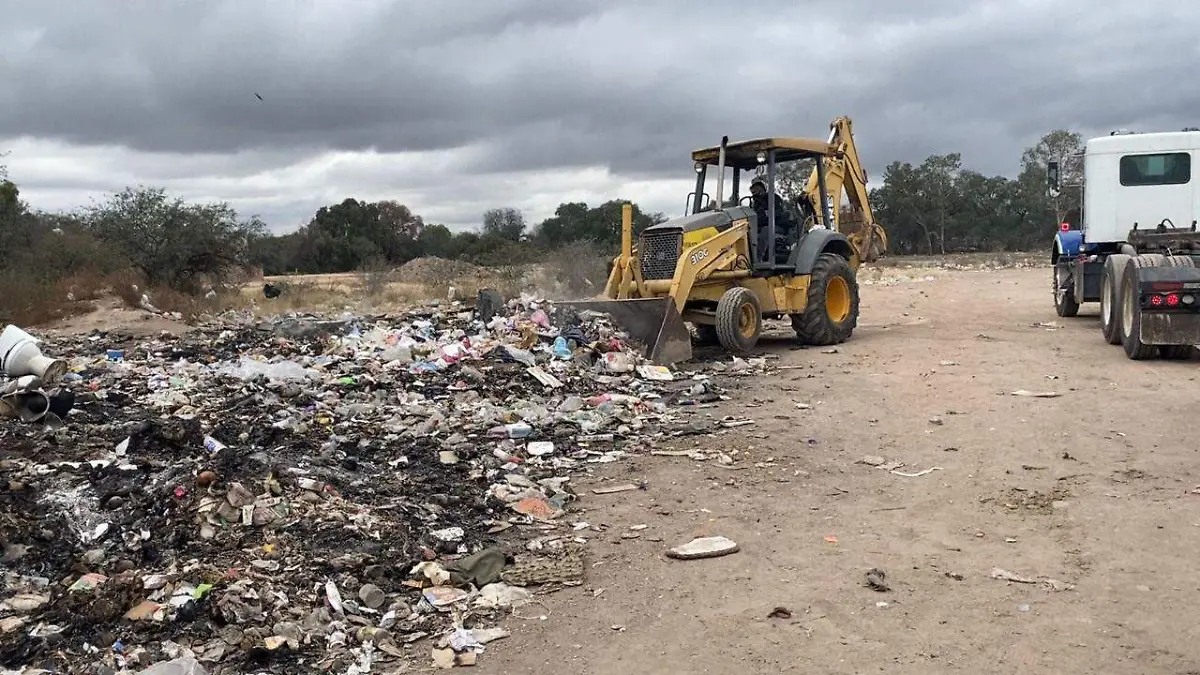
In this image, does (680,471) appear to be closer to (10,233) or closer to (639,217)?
(639,217)

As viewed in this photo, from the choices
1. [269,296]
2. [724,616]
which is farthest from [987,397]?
[269,296]

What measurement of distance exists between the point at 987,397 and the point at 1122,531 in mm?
3404

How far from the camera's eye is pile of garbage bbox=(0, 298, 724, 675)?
370cm

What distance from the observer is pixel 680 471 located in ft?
19.9

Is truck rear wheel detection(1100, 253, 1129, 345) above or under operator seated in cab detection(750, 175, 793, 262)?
under

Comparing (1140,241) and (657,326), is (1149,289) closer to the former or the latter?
(1140,241)

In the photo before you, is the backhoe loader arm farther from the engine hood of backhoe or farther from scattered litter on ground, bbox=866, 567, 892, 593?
scattered litter on ground, bbox=866, 567, 892, 593

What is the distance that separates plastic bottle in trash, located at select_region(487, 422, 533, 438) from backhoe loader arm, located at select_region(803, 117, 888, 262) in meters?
6.42

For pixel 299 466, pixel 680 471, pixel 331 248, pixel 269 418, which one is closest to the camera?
pixel 299 466

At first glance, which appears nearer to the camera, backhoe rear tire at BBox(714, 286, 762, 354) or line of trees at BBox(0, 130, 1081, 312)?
backhoe rear tire at BBox(714, 286, 762, 354)

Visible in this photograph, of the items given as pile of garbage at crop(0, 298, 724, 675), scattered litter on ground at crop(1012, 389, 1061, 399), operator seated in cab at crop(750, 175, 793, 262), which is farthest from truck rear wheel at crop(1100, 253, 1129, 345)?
pile of garbage at crop(0, 298, 724, 675)

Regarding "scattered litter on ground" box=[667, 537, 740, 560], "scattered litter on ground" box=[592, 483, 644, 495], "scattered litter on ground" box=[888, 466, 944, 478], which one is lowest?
"scattered litter on ground" box=[667, 537, 740, 560]

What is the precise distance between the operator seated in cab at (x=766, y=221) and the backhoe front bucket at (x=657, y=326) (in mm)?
1713

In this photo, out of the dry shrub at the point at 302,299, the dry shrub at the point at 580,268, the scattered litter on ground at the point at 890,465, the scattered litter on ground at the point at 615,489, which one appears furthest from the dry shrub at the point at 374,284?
the scattered litter on ground at the point at 890,465
